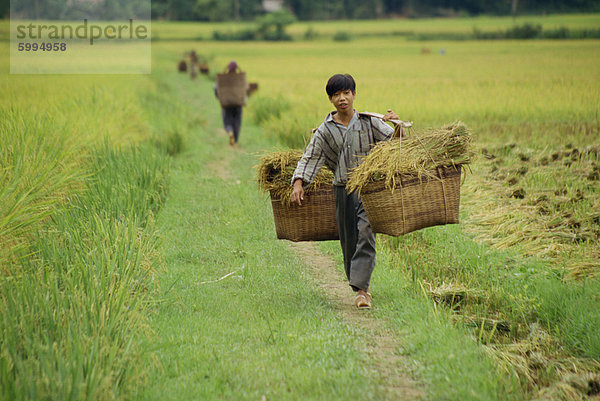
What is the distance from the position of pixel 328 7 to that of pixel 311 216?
68.6 metres

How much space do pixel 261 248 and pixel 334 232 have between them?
121 cm

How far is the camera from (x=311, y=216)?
16.2ft

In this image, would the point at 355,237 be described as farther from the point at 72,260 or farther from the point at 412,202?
the point at 72,260

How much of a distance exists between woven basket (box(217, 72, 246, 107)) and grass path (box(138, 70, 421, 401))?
4846 mm

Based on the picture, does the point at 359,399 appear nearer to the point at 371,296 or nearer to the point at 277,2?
the point at 371,296

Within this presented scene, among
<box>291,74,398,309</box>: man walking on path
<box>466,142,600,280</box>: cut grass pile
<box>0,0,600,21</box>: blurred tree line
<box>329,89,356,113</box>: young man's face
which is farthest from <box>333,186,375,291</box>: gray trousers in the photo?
<box>0,0,600,21</box>: blurred tree line

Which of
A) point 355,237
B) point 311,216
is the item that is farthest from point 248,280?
point 355,237

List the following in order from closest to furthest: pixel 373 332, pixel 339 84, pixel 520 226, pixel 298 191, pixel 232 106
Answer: pixel 373 332 < pixel 339 84 < pixel 298 191 < pixel 520 226 < pixel 232 106

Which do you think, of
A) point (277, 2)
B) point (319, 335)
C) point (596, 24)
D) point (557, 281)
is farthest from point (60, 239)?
point (277, 2)

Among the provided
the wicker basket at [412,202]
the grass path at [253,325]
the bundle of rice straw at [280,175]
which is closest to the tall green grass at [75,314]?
the grass path at [253,325]

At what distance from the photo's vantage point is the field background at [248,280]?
325 cm

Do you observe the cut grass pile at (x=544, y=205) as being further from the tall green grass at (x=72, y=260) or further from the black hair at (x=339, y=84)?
the tall green grass at (x=72, y=260)

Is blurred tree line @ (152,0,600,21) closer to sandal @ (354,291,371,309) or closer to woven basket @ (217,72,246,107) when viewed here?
woven basket @ (217,72,246,107)

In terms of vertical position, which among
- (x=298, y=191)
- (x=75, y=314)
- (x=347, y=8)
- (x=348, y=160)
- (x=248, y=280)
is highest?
(x=347, y=8)
